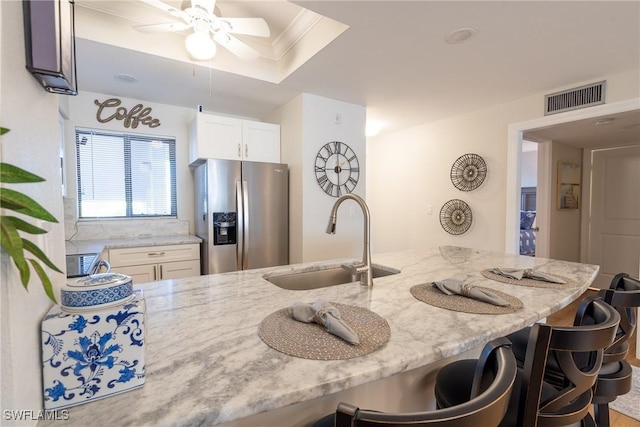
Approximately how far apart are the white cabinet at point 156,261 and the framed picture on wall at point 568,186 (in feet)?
17.0

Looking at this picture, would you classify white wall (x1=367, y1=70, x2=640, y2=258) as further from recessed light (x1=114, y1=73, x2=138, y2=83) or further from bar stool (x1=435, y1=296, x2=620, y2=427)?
recessed light (x1=114, y1=73, x2=138, y2=83)

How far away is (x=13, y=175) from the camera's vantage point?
38cm

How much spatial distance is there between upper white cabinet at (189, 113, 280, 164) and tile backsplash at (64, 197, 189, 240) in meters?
0.83

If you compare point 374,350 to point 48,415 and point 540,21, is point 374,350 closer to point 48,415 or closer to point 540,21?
point 48,415

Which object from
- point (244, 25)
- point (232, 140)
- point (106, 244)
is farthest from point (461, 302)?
point (106, 244)

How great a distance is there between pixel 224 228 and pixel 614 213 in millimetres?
5751

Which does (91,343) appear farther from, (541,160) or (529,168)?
(529,168)

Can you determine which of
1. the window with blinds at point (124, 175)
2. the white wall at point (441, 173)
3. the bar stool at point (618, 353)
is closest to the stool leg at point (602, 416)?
the bar stool at point (618, 353)

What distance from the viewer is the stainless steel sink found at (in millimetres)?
1642

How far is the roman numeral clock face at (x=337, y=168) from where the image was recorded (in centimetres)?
323

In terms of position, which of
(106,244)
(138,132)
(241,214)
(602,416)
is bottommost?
(602,416)

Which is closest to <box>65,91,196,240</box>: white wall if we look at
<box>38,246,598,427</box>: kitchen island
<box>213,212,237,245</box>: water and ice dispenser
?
<box>213,212,237,245</box>: water and ice dispenser

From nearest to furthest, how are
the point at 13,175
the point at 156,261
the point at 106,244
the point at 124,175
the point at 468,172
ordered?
the point at 13,175, the point at 106,244, the point at 156,261, the point at 124,175, the point at 468,172

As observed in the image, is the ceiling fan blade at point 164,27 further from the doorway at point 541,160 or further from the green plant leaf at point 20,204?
the doorway at point 541,160
